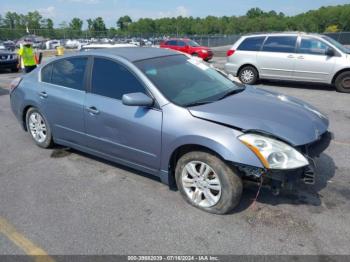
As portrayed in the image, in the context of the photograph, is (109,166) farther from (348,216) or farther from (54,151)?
(348,216)

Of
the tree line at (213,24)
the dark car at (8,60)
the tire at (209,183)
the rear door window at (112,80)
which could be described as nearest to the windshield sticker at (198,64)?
the rear door window at (112,80)

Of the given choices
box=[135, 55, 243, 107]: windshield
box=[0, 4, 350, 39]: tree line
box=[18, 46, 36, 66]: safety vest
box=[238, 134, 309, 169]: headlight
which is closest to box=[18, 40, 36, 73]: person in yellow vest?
box=[18, 46, 36, 66]: safety vest

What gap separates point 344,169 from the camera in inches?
165

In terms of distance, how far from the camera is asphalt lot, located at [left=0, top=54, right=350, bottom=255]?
2.81 metres

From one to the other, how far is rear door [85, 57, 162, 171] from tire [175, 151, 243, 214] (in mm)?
365

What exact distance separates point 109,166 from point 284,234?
2.47m

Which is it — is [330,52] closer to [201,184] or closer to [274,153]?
[274,153]

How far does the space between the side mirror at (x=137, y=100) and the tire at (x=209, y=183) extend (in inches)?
26.8

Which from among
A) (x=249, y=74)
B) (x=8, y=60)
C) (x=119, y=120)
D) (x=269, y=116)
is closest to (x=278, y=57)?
(x=249, y=74)

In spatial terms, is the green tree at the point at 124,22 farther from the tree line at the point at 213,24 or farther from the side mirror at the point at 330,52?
the side mirror at the point at 330,52

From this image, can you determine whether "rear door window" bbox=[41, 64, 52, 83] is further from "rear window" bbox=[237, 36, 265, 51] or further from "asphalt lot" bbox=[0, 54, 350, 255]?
"rear window" bbox=[237, 36, 265, 51]

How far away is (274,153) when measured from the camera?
2.86m

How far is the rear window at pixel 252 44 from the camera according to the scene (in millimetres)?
10383

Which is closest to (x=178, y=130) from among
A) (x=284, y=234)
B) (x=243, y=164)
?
(x=243, y=164)
